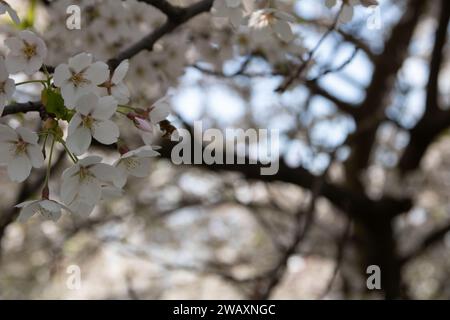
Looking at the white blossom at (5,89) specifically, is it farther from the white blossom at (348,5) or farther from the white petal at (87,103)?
Result: the white blossom at (348,5)

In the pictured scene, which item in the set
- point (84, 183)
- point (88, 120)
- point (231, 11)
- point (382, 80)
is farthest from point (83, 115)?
point (382, 80)

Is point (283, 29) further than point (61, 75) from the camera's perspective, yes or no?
Yes

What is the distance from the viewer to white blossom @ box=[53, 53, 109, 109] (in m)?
0.92

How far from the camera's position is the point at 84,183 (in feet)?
3.16

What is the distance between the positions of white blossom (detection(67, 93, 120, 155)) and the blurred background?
0.94 feet

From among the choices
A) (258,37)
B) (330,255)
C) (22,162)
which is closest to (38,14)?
(258,37)

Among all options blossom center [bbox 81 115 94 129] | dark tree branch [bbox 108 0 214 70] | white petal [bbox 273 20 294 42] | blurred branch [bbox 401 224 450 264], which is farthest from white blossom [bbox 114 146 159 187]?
blurred branch [bbox 401 224 450 264]

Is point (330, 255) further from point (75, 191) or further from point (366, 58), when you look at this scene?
point (75, 191)

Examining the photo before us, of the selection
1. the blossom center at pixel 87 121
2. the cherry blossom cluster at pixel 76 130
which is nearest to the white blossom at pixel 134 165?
the cherry blossom cluster at pixel 76 130

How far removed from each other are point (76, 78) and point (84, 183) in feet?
0.53

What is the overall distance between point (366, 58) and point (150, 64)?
2086mm

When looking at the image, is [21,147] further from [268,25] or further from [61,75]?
[268,25]

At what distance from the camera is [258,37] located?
1.34 meters

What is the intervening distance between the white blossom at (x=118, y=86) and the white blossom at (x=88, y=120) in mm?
61
